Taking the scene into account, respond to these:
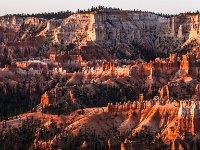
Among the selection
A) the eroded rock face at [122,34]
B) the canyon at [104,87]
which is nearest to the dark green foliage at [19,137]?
the canyon at [104,87]

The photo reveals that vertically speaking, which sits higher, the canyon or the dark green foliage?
the canyon

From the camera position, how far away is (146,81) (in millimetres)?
128625

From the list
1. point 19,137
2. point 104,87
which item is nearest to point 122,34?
point 104,87

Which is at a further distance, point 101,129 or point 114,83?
point 114,83

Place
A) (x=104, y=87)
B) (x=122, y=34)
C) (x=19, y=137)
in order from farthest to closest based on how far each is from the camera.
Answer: (x=122, y=34) → (x=104, y=87) → (x=19, y=137)

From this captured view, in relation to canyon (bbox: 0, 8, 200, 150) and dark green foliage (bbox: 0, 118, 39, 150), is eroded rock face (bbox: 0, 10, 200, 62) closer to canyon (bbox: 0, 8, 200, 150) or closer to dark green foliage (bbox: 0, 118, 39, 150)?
canyon (bbox: 0, 8, 200, 150)

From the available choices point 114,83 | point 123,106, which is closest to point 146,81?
point 114,83

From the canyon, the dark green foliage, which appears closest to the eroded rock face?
the canyon

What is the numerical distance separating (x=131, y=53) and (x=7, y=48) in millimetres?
33378

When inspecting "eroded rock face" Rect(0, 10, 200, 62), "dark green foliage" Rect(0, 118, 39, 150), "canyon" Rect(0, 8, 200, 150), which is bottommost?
"dark green foliage" Rect(0, 118, 39, 150)

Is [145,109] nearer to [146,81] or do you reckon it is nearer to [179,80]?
[179,80]

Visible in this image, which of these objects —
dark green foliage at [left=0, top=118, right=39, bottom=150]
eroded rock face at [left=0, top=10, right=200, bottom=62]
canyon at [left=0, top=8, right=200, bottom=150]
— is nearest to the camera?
canyon at [left=0, top=8, right=200, bottom=150]

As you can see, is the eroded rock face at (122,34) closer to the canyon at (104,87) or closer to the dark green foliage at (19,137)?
the canyon at (104,87)

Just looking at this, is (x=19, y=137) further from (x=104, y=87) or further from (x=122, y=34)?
(x=122, y=34)
